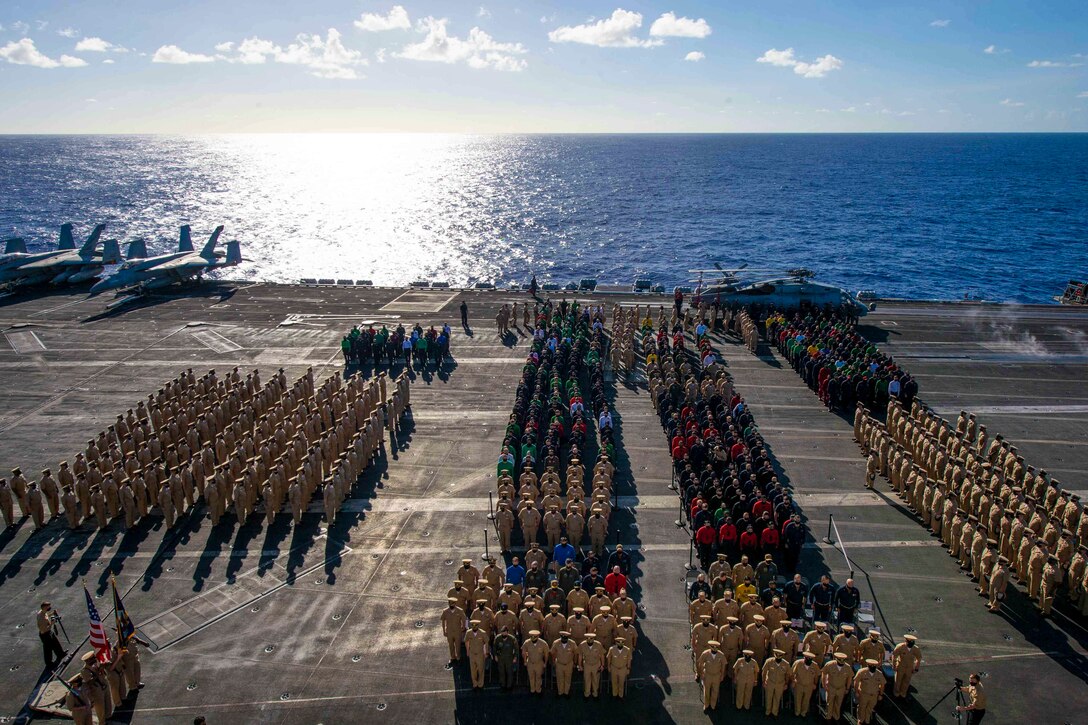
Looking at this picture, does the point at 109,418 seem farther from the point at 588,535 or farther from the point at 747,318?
the point at 747,318

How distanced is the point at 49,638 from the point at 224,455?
7.61m

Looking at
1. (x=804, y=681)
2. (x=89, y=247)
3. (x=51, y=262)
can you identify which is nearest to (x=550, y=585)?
(x=804, y=681)

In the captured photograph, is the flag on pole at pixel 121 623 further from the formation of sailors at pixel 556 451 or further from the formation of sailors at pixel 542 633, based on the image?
the formation of sailors at pixel 556 451

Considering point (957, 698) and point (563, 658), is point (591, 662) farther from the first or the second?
point (957, 698)

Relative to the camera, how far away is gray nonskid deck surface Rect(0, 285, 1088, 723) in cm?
1284

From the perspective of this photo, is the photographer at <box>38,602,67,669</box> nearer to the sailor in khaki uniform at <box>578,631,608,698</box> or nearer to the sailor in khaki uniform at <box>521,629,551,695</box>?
the sailor in khaki uniform at <box>521,629,551,695</box>

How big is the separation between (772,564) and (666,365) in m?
12.9

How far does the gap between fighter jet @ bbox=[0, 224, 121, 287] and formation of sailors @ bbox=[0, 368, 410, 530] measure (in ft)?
101

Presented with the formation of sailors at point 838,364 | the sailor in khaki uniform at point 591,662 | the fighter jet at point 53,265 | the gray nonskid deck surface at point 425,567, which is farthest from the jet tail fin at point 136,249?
the sailor in khaki uniform at point 591,662

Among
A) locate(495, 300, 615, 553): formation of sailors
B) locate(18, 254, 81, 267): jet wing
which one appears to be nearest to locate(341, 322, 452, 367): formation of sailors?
locate(495, 300, 615, 553): formation of sailors

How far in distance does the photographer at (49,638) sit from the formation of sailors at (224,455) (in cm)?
468

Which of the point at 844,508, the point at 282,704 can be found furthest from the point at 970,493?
the point at 282,704

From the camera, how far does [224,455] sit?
2067cm

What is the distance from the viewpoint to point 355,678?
1324cm
